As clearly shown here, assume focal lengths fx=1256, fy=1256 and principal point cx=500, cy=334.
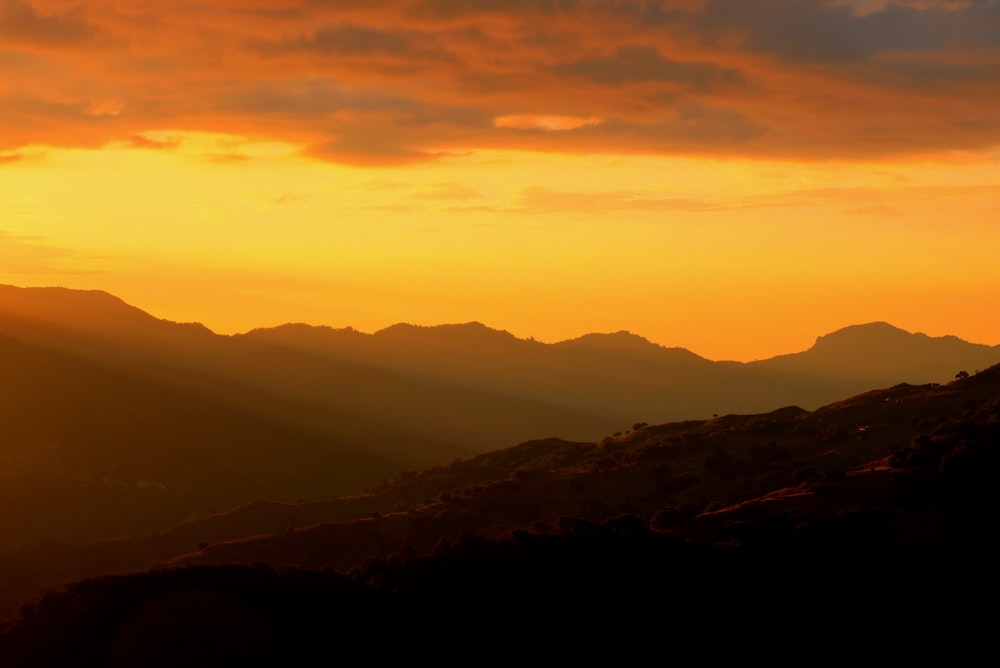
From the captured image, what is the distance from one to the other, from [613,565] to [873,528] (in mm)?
13345

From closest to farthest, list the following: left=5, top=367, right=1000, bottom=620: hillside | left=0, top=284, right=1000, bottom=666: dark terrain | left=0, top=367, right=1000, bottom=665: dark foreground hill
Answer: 1. left=0, top=367, right=1000, bottom=665: dark foreground hill
2. left=0, top=284, right=1000, bottom=666: dark terrain
3. left=5, top=367, right=1000, bottom=620: hillside

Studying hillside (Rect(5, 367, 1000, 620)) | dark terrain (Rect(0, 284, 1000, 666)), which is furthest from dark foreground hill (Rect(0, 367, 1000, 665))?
hillside (Rect(5, 367, 1000, 620))

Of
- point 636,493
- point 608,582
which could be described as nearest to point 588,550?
point 608,582

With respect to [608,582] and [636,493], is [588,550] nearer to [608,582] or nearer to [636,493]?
[608,582]

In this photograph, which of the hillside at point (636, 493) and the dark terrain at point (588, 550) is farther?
the hillside at point (636, 493)

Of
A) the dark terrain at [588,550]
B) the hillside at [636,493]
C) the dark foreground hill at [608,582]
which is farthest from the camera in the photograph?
the hillside at [636,493]

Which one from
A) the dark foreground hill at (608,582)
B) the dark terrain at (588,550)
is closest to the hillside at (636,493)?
the dark terrain at (588,550)

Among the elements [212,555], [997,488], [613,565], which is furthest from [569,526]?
[212,555]

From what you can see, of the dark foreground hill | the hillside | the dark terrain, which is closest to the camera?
the dark foreground hill

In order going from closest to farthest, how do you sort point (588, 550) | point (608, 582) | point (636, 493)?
point (608, 582), point (588, 550), point (636, 493)

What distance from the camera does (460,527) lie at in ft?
280

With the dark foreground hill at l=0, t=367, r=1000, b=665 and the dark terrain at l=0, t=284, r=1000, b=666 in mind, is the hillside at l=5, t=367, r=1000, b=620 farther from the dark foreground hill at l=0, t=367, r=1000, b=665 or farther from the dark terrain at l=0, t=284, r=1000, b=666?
the dark foreground hill at l=0, t=367, r=1000, b=665

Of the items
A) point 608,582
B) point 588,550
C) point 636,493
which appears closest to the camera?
point 608,582

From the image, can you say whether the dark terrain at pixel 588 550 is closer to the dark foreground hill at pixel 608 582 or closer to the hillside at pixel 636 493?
the dark foreground hill at pixel 608 582
